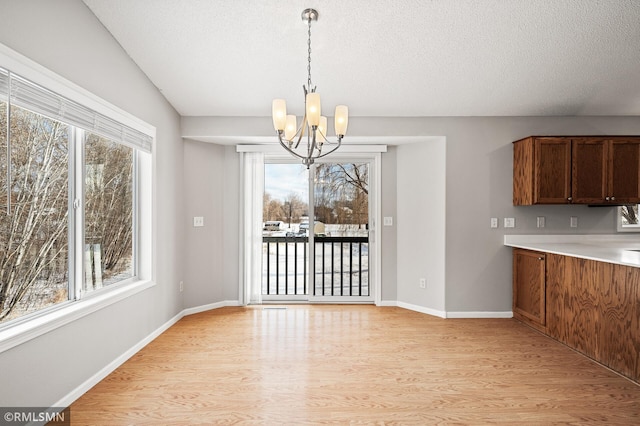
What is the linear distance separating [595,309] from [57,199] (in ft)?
13.6

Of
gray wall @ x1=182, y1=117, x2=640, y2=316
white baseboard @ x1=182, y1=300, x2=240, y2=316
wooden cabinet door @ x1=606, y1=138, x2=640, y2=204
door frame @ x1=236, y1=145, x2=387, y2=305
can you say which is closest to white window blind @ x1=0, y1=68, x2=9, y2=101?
gray wall @ x1=182, y1=117, x2=640, y2=316

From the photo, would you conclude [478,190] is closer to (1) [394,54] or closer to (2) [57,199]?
(1) [394,54]

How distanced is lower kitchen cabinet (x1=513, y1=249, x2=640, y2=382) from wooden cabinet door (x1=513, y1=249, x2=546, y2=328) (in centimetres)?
2

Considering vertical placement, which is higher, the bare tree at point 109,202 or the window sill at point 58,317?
the bare tree at point 109,202

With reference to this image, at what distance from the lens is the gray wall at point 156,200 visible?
5.89 ft

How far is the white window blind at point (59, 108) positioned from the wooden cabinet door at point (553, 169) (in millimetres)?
4019

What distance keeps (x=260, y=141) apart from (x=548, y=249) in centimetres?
336

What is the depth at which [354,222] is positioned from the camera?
4.63 metres

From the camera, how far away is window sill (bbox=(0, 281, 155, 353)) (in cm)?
174

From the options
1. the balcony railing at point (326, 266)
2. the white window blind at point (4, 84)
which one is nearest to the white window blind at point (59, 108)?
the white window blind at point (4, 84)

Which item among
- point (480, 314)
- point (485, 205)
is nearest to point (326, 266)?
point (480, 314)

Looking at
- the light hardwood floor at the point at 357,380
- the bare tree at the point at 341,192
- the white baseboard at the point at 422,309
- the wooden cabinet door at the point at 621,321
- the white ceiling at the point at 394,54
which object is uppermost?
the white ceiling at the point at 394,54

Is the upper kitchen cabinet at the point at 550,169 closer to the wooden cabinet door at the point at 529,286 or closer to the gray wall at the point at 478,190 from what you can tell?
the gray wall at the point at 478,190

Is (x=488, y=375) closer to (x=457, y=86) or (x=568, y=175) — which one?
(x=568, y=175)
